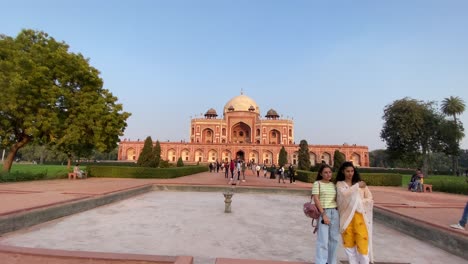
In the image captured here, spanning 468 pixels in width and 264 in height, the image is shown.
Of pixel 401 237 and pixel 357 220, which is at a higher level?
pixel 357 220

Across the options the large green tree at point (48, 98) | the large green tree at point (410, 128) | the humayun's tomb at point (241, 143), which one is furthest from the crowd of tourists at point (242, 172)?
the humayun's tomb at point (241, 143)

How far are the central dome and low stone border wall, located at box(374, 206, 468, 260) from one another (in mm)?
56515

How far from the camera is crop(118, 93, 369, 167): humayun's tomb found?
5575cm

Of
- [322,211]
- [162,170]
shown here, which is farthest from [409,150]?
[322,211]

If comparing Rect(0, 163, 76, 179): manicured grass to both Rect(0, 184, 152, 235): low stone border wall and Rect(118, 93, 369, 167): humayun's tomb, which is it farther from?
Rect(118, 93, 369, 167): humayun's tomb

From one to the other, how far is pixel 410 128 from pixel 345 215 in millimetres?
35036

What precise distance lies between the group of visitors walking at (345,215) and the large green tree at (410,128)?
34065 mm

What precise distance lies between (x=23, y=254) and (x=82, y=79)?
15.6 meters

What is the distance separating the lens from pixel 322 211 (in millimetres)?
3393

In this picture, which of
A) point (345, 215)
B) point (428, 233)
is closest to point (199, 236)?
point (345, 215)

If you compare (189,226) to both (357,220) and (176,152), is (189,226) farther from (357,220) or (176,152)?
(176,152)

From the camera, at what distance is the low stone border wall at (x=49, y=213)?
568cm

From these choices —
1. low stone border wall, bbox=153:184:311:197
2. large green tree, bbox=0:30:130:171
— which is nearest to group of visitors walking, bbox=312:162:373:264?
low stone border wall, bbox=153:184:311:197

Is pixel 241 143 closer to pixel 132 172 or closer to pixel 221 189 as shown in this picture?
pixel 132 172
